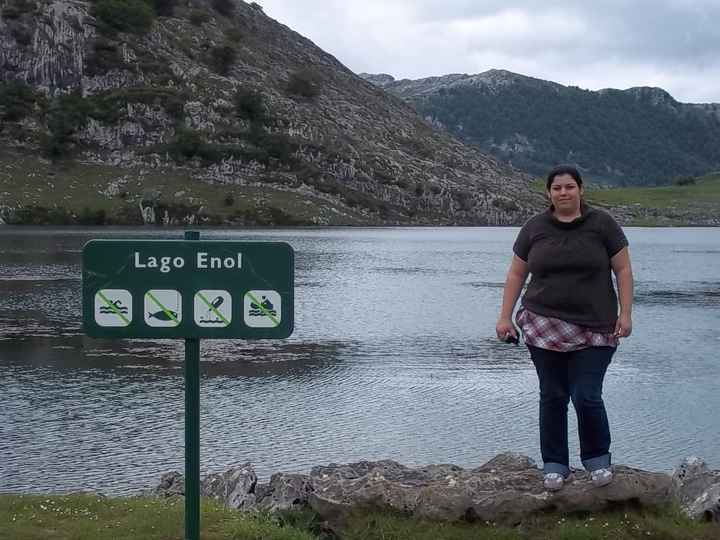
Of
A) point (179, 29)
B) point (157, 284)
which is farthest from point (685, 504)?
point (179, 29)

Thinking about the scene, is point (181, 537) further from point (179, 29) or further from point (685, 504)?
point (179, 29)

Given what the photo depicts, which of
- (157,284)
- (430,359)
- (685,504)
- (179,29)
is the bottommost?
(430,359)

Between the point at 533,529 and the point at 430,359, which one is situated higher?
the point at 533,529

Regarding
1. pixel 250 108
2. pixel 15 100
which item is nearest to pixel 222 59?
pixel 250 108

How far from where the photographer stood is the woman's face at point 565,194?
7906mm

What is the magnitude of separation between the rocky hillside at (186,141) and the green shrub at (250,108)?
168 mm

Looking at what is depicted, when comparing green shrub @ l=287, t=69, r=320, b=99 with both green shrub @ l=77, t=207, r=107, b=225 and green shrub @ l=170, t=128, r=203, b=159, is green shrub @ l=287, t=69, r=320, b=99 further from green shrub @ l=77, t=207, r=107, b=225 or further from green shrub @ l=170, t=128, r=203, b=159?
green shrub @ l=77, t=207, r=107, b=225

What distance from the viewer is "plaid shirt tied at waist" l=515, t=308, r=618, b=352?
782cm

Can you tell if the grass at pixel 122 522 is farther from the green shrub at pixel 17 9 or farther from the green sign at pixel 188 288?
the green shrub at pixel 17 9

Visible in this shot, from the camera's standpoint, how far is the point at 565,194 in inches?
311

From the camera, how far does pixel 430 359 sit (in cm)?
2906

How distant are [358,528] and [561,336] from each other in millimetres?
2271

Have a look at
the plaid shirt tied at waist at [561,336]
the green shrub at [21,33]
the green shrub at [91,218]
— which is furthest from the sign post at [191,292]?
the green shrub at [21,33]

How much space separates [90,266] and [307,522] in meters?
2.90
